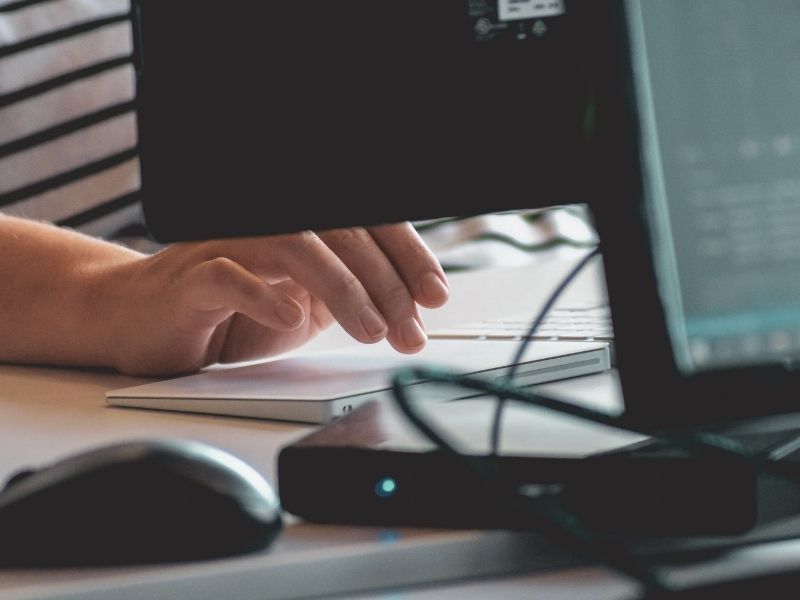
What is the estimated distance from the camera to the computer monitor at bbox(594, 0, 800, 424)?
13.1 inches

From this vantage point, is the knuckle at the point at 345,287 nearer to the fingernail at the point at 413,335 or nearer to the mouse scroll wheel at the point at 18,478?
the fingernail at the point at 413,335

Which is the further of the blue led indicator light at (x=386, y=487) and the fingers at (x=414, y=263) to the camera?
the fingers at (x=414, y=263)

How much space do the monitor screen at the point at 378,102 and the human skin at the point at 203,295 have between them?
133 millimetres

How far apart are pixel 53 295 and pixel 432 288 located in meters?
0.34

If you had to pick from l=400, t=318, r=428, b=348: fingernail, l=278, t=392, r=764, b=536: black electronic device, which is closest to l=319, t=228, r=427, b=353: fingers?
l=400, t=318, r=428, b=348: fingernail

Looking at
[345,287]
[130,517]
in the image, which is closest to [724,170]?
[130,517]

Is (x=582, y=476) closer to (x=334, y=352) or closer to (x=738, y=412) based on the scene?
(x=738, y=412)

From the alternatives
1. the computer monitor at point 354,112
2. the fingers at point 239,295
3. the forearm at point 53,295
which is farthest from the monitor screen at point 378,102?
the forearm at point 53,295

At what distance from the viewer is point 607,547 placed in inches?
11.6

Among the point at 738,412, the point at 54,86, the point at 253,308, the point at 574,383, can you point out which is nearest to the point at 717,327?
the point at 738,412

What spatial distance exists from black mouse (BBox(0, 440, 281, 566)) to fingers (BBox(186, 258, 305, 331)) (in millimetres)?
305

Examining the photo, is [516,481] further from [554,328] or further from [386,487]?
[554,328]

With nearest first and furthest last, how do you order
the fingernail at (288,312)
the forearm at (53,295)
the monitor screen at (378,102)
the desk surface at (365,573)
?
the desk surface at (365,573), the monitor screen at (378,102), the fingernail at (288,312), the forearm at (53,295)

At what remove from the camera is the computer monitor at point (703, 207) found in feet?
1.09
